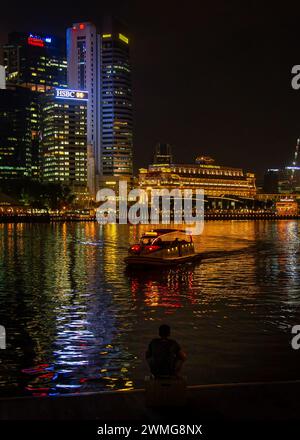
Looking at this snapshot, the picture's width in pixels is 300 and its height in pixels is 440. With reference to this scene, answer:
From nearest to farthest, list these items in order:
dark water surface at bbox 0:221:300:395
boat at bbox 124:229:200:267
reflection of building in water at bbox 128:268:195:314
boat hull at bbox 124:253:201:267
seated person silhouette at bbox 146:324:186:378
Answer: seated person silhouette at bbox 146:324:186:378, dark water surface at bbox 0:221:300:395, reflection of building in water at bbox 128:268:195:314, boat hull at bbox 124:253:201:267, boat at bbox 124:229:200:267

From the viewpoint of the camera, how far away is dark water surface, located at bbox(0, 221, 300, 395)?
1591 cm

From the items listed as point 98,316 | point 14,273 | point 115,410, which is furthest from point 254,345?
point 14,273

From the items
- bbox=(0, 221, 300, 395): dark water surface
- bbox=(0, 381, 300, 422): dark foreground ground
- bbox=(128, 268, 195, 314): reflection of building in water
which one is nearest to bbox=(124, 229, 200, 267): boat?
bbox=(128, 268, 195, 314): reflection of building in water

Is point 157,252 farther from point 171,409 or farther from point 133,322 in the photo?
point 171,409

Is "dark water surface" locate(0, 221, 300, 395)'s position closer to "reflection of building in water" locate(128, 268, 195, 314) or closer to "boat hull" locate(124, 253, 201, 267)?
"reflection of building in water" locate(128, 268, 195, 314)

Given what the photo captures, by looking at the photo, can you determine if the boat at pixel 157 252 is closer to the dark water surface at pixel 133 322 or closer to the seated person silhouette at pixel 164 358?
the dark water surface at pixel 133 322

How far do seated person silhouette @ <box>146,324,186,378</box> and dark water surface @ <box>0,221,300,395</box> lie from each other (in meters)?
4.10

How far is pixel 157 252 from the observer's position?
43719 millimetres

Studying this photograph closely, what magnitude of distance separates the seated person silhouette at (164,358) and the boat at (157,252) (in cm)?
3107

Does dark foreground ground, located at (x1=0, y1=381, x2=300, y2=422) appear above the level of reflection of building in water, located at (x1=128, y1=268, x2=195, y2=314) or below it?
above

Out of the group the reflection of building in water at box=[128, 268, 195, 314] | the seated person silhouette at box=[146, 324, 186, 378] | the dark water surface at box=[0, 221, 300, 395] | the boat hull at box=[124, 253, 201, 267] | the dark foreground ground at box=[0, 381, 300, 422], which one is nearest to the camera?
the dark foreground ground at box=[0, 381, 300, 422]

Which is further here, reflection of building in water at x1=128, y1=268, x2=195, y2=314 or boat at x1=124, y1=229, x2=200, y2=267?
boat at x1=124, y1=229, x2=200, y2=267

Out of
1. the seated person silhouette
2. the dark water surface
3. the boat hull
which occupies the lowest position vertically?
the dark water surface
